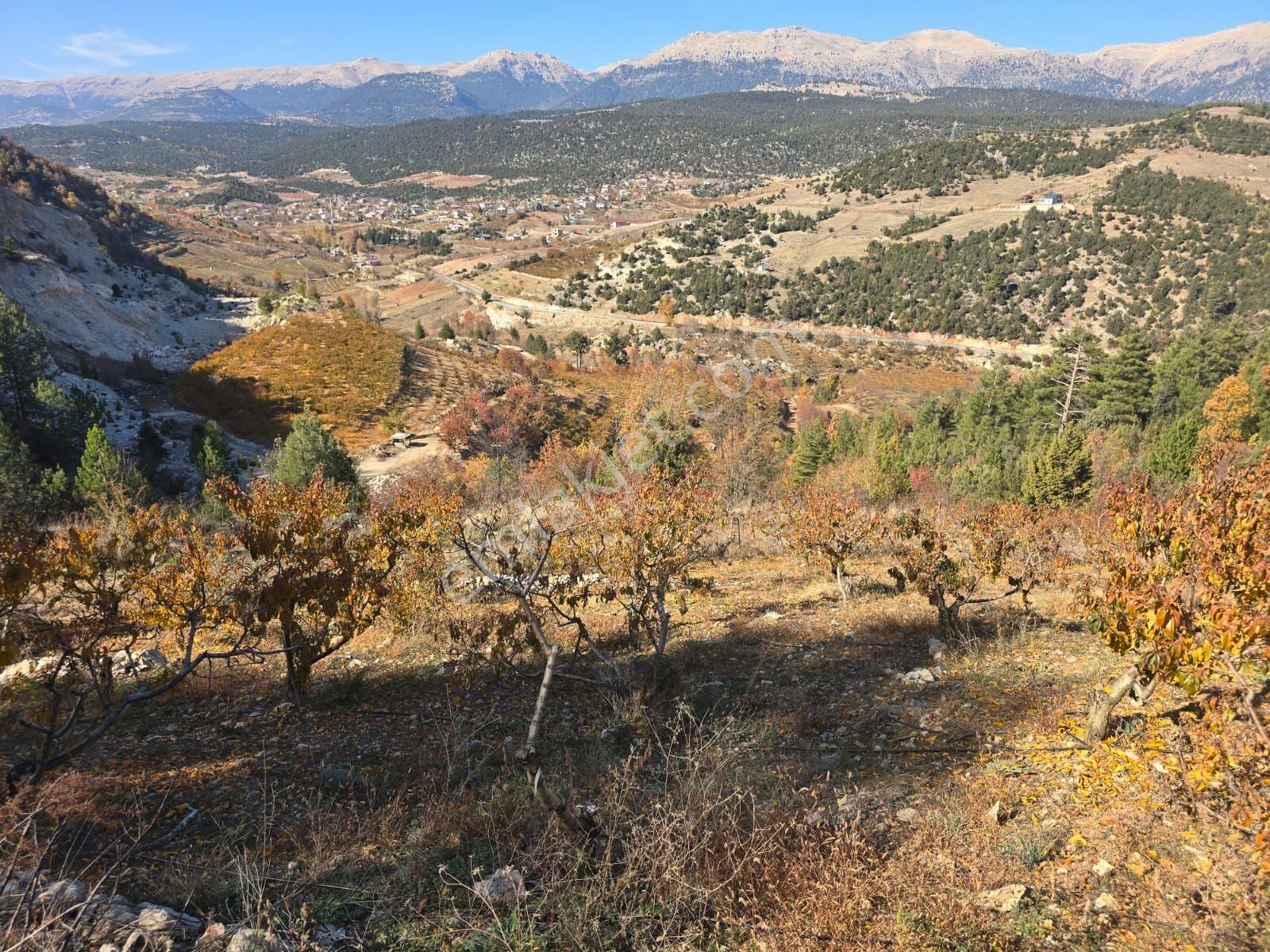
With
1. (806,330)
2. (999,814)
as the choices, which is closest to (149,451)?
(999,814)

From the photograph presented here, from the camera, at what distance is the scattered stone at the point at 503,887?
14.1 feet

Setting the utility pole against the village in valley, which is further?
the utility pole

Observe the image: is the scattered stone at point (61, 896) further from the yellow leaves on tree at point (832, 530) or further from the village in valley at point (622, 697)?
the yellow leaves on tree at point (832, 530)

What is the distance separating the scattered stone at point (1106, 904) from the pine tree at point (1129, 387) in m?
47.7

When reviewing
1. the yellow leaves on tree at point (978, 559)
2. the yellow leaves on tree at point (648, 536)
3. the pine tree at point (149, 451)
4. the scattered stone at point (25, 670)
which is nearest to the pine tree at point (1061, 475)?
the yellow leaves on tree at point (978, 559)

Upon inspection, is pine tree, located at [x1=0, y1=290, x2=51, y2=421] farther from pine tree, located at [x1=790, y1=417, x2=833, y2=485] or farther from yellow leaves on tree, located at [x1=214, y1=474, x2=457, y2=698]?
pine tree, located at [x1=790, y1=417, x2=833, y2=485]

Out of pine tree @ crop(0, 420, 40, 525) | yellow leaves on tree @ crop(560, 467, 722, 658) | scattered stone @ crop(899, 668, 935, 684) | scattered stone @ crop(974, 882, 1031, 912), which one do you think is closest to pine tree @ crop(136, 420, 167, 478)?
pine tree @ crop(0, 420, 40, 525)

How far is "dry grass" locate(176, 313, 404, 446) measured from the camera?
132 feet

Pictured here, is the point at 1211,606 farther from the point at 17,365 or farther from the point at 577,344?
the point at 577,344

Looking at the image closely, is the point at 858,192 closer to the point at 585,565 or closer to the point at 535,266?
the point at 535,266

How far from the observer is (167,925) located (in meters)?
Result: 3.79

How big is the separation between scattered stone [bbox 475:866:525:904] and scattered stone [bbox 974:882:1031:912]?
3218 mm

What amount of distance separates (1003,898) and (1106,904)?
25.2 inches

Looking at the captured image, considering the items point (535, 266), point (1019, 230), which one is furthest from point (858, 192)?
point (535, 266)
